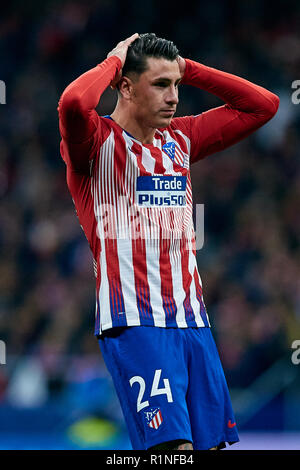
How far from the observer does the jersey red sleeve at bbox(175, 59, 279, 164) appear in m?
3.73

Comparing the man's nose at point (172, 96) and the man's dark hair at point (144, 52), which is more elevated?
the man's dark hair at point (144, 52)

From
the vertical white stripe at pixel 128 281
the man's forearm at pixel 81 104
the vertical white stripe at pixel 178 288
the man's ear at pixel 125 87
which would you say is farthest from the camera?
the man's ear at pixel 125 87

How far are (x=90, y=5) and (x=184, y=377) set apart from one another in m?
9.53

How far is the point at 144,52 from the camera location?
11.2 ft

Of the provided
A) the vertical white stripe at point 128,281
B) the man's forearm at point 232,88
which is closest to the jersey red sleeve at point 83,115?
the vertical white stripe at point 128,281

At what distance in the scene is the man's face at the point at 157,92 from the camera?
11.1 ft

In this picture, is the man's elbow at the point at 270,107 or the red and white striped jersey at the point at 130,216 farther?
the man's elbow at the point at 270,107

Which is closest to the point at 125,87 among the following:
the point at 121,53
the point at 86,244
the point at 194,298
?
the point at 121,53

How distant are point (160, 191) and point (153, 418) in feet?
3.26

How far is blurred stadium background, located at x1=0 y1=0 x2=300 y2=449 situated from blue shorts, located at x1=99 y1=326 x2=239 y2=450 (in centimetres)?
422

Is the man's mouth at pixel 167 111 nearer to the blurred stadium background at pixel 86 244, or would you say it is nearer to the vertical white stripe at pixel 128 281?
the vertical white stripe at pixel 128 281

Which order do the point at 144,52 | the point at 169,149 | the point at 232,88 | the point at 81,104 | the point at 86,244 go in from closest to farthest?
the point at 81,104 < the point at 144,52 < the point at 169,149 < the point at 232,88 < the point at 86,244

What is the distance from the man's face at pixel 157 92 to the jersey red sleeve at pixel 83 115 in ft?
0.47

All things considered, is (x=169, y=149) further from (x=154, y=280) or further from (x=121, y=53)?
(x=154, y=280)
